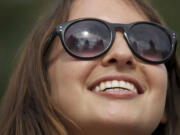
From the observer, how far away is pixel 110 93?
1877 mm

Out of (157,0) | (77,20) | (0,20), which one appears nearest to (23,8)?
(0,20)

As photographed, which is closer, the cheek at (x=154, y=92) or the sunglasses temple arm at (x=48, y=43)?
the cheek at (x=154, y=92)

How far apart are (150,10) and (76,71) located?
67 centimetres

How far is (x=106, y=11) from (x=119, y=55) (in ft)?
0.97

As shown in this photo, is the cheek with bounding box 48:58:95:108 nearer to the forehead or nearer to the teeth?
the teeth

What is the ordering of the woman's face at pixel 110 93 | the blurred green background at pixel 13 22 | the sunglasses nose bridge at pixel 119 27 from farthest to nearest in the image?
the blurred green background at pixel 13 22, the sunglasses nose bridge at pixel 119 27, the woman's face at pixel 110 93

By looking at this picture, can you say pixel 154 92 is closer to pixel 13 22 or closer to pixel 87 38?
pixel 87 38

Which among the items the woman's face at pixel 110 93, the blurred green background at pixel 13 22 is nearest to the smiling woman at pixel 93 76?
the woman's face at pixel 110 93

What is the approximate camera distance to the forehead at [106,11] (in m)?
2.03

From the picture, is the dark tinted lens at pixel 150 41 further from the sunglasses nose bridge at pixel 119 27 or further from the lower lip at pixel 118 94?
the lower lip at pixel 118 94

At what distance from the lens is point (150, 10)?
7.45ft

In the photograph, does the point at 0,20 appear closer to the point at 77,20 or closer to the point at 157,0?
the point at 157,0

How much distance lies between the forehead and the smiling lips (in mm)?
317

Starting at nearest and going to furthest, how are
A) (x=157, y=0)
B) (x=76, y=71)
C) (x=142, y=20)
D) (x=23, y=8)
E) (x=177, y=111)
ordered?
(x=76, y=71) → (x=142, y=20) → (x=177, y=111) → (x=157, y=0) → (x=23, y=8)
